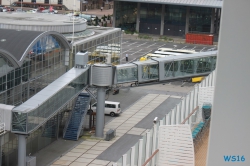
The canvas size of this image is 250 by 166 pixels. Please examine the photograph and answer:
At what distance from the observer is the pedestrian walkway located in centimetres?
3484

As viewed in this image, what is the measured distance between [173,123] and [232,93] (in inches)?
693

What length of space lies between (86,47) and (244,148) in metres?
37.3

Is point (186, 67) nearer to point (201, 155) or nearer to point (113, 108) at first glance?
point (113, 108)

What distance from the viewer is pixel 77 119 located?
133 feet

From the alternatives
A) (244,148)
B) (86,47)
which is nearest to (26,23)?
(86,47)

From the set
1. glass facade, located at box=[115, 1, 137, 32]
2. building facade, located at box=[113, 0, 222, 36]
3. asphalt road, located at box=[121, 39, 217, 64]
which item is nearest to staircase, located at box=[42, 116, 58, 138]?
asphalt road, located at box=[121, 39, 217, 64]

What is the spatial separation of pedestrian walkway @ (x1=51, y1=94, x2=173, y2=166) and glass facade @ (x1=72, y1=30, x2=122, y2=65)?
522 cm

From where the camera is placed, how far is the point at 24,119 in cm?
3016

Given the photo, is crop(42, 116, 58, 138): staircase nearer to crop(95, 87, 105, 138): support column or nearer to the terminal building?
the terminal building

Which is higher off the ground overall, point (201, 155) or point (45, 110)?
point (201, 155)

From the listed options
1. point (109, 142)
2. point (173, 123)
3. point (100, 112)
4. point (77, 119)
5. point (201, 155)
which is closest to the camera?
point (201, 155)

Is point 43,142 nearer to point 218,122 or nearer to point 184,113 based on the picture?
point 184,113

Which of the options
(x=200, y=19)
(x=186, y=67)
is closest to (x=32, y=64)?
(x=186, y=67)

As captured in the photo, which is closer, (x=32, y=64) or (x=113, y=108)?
(x=32, y=64)
